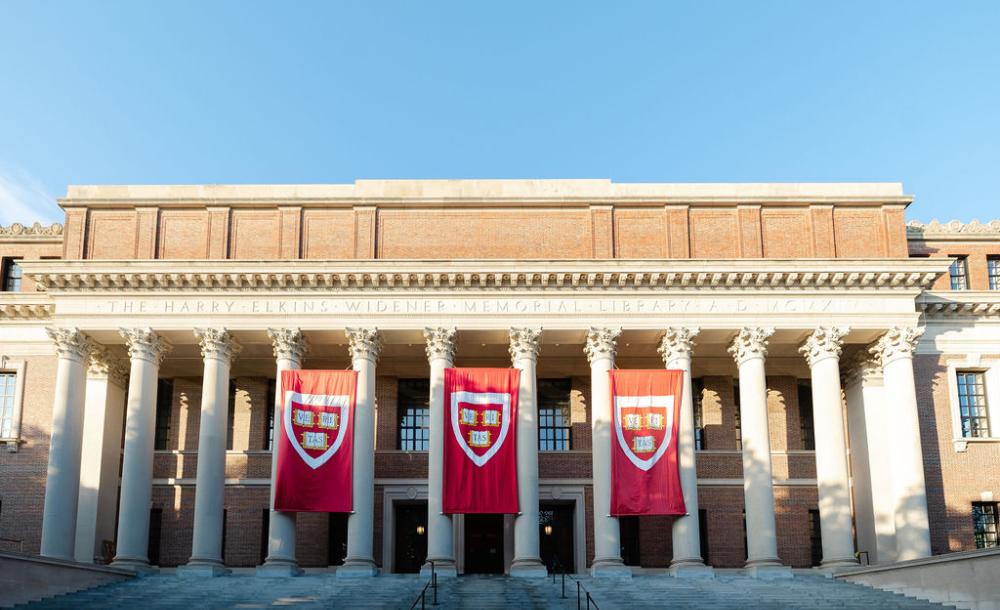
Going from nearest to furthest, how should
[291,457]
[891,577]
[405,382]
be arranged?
[891,577] < [291,457] < [405,382]

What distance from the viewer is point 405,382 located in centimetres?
4225

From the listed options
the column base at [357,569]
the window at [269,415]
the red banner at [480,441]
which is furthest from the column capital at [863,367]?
the window at [269,415]

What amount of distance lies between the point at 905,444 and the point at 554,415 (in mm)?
12599

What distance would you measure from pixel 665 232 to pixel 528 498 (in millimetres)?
10500

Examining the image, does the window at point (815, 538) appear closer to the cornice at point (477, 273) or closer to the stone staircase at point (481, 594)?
the stone staircase at point (481, 594)

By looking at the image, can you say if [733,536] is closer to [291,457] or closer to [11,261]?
[291,457]

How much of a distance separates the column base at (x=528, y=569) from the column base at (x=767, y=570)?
6.55 meters

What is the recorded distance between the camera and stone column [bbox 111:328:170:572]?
35438mm

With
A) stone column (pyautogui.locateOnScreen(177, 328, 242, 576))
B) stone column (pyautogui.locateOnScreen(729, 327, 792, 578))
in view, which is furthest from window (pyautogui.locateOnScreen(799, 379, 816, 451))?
stone column (pyautogui.locateOnScreen(177, 328, 242, 576))

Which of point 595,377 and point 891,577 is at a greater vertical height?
point 595,377

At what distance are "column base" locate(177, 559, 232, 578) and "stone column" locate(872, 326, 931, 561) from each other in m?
21.8

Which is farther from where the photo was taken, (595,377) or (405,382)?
(405,382)

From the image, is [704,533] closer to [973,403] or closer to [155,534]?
[973,403]

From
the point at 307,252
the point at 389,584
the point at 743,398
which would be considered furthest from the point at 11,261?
the point at 743,398
